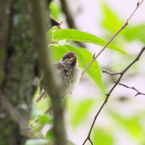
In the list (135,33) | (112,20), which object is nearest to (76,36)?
(135,33)

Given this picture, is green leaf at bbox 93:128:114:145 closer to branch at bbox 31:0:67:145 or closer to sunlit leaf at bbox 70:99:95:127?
sunlit leaf at bbox 70:99:95:127

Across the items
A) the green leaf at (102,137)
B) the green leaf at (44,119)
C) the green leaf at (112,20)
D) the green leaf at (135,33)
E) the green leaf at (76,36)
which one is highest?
the green leaf at (112,20)

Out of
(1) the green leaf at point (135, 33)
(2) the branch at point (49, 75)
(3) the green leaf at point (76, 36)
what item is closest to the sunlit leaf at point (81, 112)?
(1) the green leaf at point (135, 33)

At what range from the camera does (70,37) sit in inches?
95.5

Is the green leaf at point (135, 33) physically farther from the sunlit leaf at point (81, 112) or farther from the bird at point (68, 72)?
the bird at point (68, 72)

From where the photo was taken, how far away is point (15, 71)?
5.55 feet

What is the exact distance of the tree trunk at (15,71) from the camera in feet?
5.39

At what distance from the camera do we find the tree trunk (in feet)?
5.39

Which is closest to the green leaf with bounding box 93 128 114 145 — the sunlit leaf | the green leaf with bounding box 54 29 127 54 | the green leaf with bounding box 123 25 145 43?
the sunlit leaf

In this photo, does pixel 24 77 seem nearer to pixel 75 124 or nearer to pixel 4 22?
pixel 4 22

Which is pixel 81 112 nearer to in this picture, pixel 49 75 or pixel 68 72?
pixel 68 72

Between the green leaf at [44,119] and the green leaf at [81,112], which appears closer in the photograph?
the green leaf at [44,119]

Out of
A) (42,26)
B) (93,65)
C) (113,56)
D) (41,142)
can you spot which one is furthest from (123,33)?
(42,26)

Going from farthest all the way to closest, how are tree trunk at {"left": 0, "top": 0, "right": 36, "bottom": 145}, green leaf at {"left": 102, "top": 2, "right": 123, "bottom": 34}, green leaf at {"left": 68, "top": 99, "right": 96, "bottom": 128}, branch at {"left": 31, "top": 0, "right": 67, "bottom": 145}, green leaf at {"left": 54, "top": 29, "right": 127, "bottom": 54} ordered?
green leaf at {"left": 102, "top": 2, "right": 123, "bottom": 34} < green leaf at {"left": 68, "top": 99, "right": 96, "bottom": 128} < green leaf at {"left": 54, "top": 29, "right": 127, "bottom": 54} < tree trunk at {"left": 0, "top": 0, "right": 36, "bottom": 145} < branch at {"left": 31, "top": 0, "right": 67, "bottom": 145}
